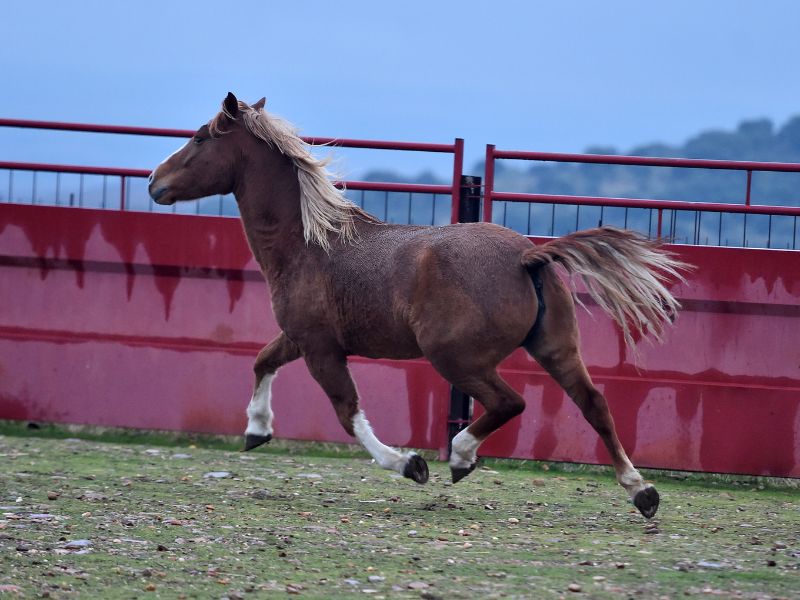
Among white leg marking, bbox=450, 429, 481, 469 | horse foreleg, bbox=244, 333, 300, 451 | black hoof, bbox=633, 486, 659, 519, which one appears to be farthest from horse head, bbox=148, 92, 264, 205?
black hoof, bbox=633, 486, 659, 519

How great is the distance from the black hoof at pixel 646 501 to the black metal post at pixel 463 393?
2.22 metres

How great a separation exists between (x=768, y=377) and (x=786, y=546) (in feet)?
8.02

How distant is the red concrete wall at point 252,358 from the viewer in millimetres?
7629

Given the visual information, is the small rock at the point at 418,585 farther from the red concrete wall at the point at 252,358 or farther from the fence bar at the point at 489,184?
the fence bar at the point at 489,184

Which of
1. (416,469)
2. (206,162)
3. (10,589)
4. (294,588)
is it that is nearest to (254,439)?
(416,469)

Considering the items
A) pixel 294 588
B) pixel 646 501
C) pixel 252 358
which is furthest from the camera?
pixel 252 358

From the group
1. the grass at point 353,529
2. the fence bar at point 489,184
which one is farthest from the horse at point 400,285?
the fence bar at point 489,184

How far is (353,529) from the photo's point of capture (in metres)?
5.56

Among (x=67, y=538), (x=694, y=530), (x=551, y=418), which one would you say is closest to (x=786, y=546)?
(x=694, y=530)

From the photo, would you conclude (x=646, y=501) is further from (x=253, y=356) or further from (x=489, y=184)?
(x=253, y=356)

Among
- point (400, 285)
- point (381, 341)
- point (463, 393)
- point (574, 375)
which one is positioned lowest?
point (463, 393)

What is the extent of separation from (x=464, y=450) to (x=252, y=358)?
256 centimetres

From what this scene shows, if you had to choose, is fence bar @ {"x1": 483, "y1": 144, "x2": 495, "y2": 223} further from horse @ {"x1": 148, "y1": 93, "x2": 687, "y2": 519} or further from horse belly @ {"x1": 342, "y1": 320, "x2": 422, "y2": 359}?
horse belly @ {"x1": 342, "y1": 320, "x2": 422, "y2": 359}

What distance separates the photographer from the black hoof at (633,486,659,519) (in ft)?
19.1
